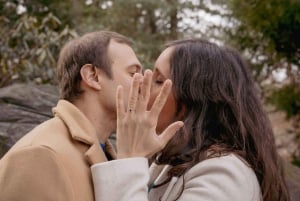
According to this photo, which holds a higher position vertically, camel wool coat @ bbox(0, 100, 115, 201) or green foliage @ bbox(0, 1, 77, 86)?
camel wool coat @ bbox(0, 100, 115, 201)

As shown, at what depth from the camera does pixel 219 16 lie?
13109 millimetres

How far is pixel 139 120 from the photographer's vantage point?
205 centimetres

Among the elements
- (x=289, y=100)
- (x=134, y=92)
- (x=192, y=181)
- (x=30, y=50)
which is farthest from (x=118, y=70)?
(x=30, y=50)

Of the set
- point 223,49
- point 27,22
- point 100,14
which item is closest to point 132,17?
point 100,14

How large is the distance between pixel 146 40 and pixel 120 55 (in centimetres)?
1125

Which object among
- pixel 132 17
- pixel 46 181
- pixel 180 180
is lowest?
pixel 132 17

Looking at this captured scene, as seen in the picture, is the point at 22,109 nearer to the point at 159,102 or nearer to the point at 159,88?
the point at 159,88

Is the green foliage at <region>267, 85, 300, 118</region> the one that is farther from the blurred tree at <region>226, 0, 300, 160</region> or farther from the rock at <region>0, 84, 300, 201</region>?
the rock at <region>0, 84, 300, 201</region>

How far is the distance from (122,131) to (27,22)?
6344 mm

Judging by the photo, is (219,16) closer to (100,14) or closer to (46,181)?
(100,14)

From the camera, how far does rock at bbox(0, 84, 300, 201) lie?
4.94m

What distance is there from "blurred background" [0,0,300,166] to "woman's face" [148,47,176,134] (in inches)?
70.2

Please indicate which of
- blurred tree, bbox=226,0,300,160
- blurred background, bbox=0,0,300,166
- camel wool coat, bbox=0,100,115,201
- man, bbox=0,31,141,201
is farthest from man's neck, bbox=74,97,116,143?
blurred tree, bbox=226,0,300,160

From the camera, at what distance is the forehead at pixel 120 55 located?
245 centimetres
